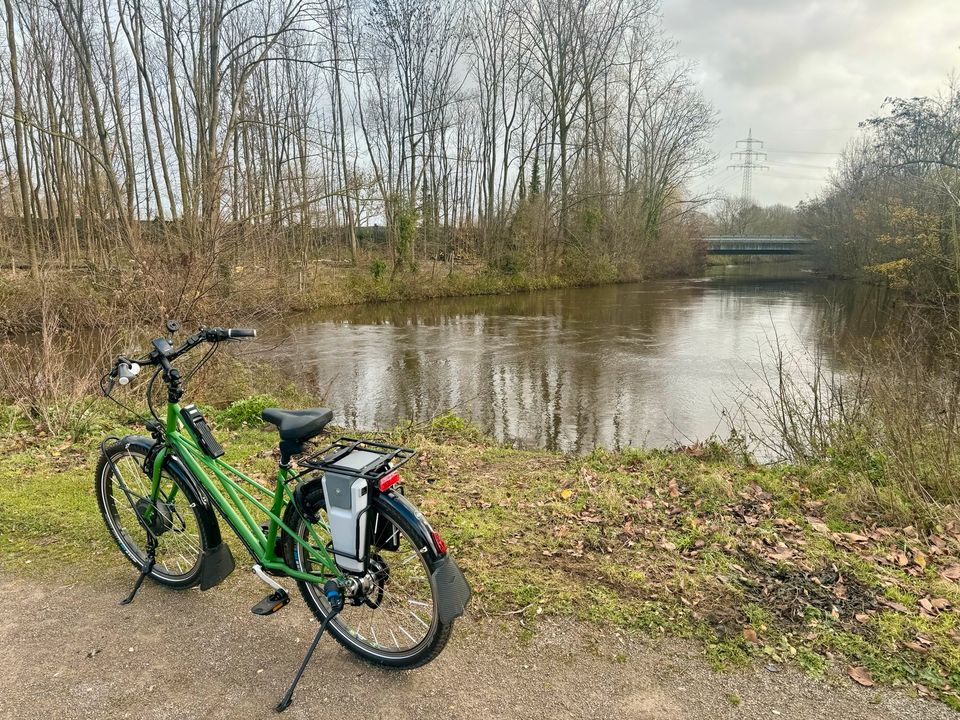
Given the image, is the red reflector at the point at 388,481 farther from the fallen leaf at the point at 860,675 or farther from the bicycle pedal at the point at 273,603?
the fallen leaf at the point at 860,675

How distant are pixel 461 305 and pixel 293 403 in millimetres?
16310

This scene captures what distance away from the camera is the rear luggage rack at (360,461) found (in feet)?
6.72

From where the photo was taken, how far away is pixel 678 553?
334 cm

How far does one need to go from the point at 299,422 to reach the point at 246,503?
0.59 meters

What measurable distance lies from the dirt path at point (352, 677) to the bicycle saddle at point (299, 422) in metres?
0.97

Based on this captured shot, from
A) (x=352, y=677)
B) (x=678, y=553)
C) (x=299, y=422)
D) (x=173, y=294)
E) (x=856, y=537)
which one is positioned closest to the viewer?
(x=299, y=422)

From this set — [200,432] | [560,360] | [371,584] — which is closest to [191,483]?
[200,432]

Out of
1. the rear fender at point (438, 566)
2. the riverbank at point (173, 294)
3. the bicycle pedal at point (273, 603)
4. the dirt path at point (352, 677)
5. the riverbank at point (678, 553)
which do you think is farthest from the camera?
the riverbank at point (173, 294)

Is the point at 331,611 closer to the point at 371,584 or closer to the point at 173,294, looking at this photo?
the point at 371,584

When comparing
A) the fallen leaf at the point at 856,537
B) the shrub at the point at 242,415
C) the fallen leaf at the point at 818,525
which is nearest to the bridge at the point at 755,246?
the shrub at the point at 242,415

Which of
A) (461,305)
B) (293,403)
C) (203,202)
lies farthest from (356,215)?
(293,403)

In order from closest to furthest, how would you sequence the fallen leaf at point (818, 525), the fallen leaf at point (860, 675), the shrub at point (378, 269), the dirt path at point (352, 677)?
1. the dirt path at point (352, 677)
2. the fallen leaf at point (860, 675)
3. the fallen leaf at point (818, 525)
4. the shrub at point (378, 269)

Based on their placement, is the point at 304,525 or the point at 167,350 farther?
the point at 167,350

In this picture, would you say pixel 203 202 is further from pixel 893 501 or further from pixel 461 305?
pixel 461 305
